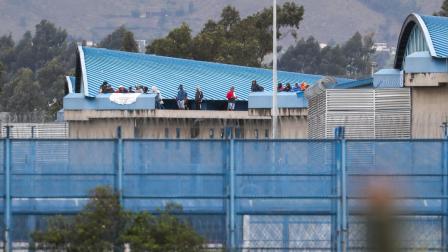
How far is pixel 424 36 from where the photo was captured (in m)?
37.2

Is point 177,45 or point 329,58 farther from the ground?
point 329,58

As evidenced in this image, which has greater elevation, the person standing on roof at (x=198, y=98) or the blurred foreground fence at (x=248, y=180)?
the person standing on roof at (x=198, y=98)

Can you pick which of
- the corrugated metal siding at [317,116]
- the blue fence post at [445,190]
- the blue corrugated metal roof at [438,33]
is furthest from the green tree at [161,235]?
the corrugated metal siding at [317,116]

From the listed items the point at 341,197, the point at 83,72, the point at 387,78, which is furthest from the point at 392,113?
the point at 83,72

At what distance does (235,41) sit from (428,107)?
5938 centimetres

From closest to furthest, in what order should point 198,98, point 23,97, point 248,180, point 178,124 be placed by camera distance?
1. point 248,180
2. point 178,124
3. point 198,98
4. point 23,97

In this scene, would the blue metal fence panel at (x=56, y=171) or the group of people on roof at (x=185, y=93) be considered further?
the group of people on roof at (x=185, y=93)

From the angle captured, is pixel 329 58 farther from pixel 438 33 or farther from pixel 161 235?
pixel 161 235

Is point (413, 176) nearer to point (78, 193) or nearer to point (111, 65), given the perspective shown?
point (78, 193)

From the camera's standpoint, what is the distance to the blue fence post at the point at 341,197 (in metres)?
22.2

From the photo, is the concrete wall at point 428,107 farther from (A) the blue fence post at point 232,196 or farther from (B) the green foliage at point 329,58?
(B) the green foliage at point 329,58

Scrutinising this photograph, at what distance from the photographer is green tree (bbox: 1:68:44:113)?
128m

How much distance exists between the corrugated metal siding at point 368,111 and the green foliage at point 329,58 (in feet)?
427

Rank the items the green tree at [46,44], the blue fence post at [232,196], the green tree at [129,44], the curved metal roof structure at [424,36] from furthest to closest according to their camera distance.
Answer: the green tree at [46,44] < the green tree at [129,44] < the curved metal roof structure at [424,36] < the blue fence post at [232,196]
